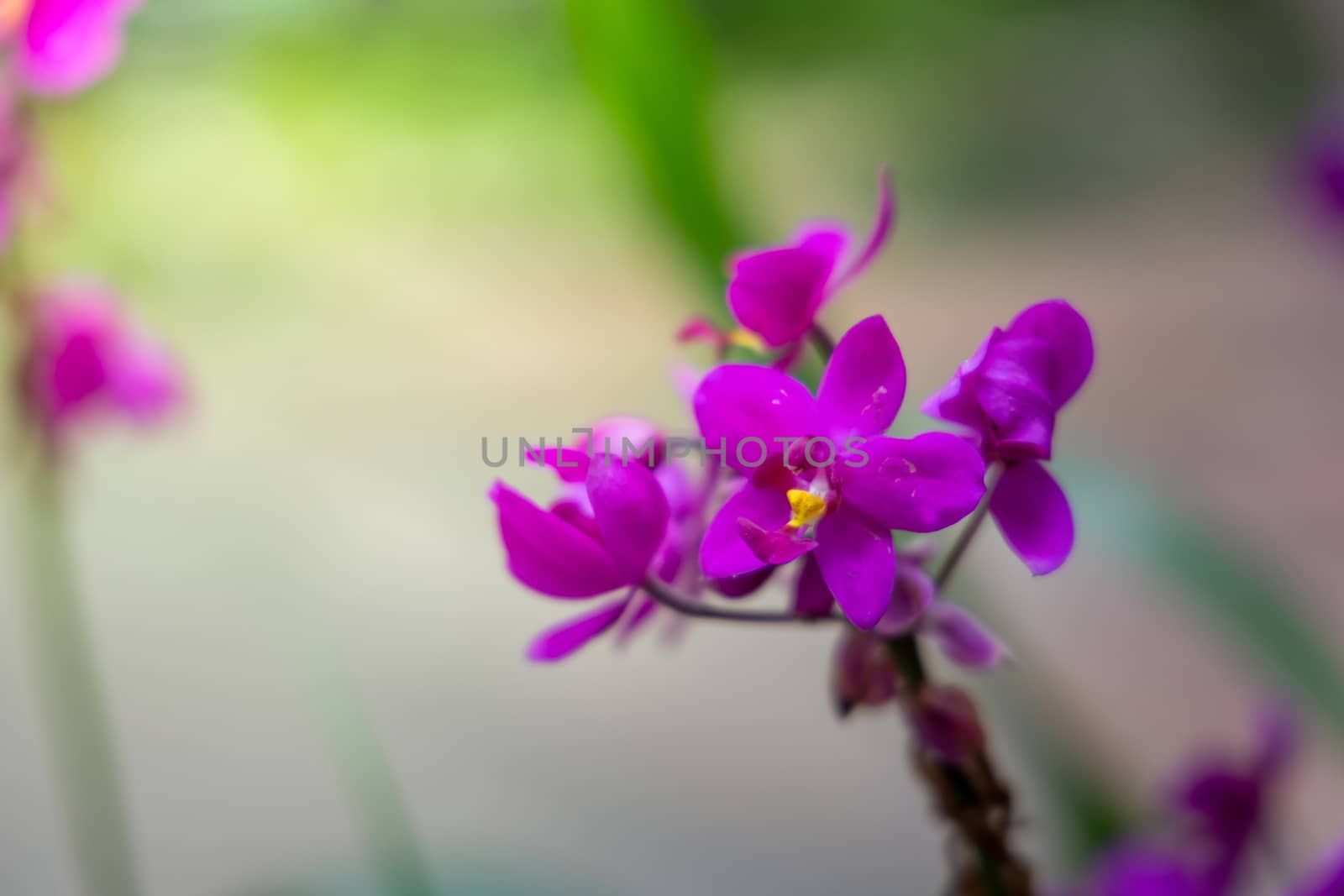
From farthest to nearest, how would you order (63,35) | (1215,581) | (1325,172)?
1. (1325,172)
2. (1215,581)
3. (63,35)

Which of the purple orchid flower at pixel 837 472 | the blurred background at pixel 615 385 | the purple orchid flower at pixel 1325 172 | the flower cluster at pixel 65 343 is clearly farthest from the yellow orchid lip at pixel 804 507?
the purple orchid flower at pixel 1325 172

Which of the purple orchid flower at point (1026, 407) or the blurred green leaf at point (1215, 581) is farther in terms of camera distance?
the blurred green leaf at point (1215, 581)

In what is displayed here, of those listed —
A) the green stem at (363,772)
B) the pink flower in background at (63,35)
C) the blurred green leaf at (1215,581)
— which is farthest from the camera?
the green stem at (363,772)

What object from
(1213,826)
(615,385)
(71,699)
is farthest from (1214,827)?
(615,385)

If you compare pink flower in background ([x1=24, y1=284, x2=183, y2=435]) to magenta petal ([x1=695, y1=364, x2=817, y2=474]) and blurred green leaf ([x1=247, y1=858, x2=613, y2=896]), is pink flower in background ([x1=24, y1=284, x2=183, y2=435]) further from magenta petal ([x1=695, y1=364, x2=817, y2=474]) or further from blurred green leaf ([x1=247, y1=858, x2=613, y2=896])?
magenta petal ([x1=695, y1=364, x2=817, y2=474])

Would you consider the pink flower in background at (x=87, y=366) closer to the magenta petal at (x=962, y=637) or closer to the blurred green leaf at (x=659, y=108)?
the blurred green leaf at (x=659, y=108)

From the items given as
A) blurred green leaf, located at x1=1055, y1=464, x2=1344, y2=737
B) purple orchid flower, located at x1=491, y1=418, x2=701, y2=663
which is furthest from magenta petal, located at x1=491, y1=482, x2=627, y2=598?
blurred green leaf, located at x1=1055, y1=464, x2=1344, y2=737

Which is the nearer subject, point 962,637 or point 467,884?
point 962,637

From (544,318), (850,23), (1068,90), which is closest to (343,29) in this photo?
(544,318)

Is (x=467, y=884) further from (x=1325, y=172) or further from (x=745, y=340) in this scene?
(x=1325, y=172)
